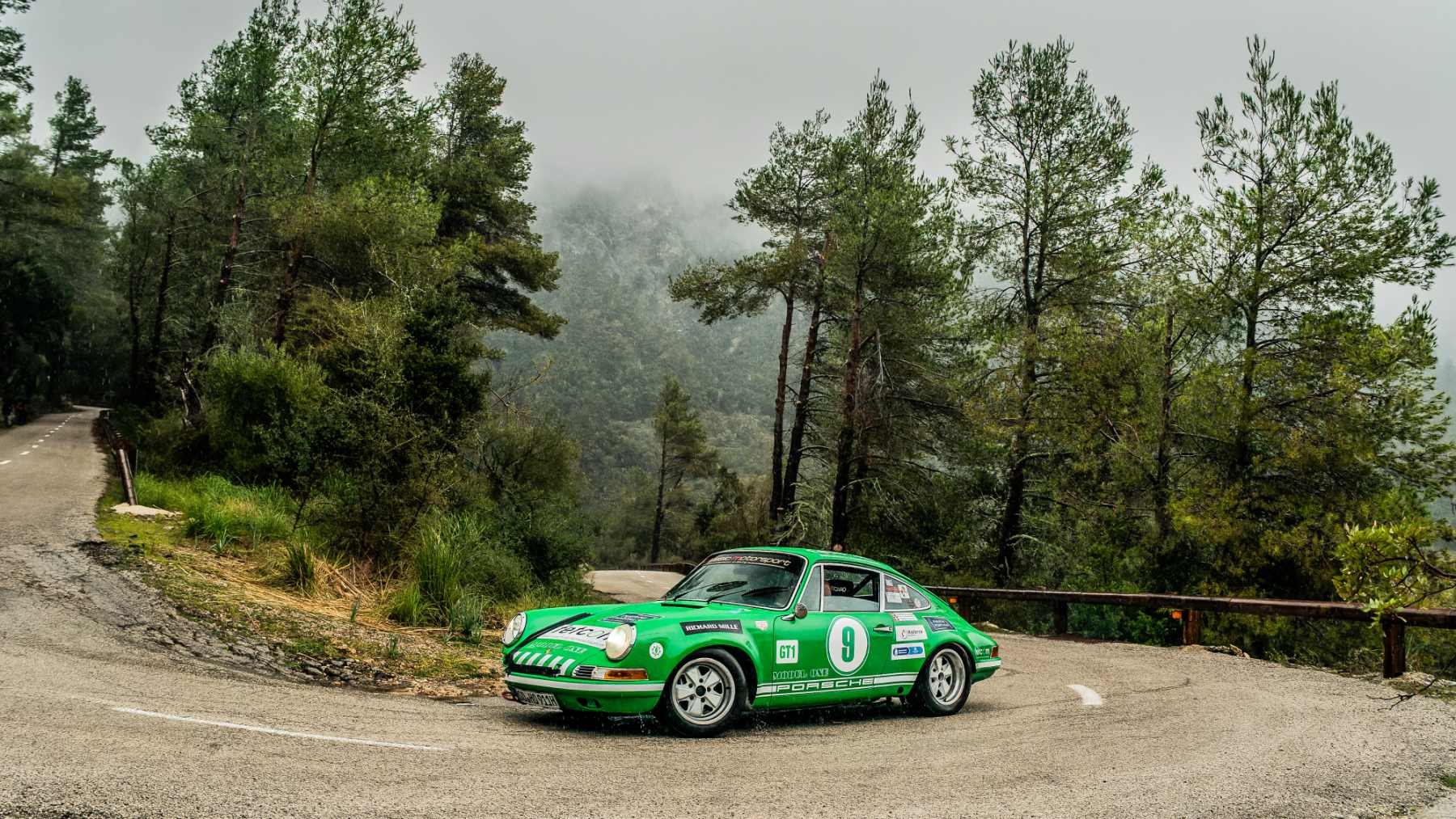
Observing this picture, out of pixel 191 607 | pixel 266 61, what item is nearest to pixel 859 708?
pixel 191 607

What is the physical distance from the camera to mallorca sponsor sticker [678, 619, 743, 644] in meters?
7.44

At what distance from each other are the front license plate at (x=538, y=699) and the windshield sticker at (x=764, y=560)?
2311 millimetres

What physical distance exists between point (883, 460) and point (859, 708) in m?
20.4

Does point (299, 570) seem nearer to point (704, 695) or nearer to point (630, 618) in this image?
point (630, 618)

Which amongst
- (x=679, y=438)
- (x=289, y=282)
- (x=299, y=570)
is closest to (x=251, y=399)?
(x=289, y=282)

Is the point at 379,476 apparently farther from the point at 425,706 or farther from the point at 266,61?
the point at 266,61

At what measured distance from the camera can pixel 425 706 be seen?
8062 mm

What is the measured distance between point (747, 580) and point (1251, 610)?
8956 millimetres

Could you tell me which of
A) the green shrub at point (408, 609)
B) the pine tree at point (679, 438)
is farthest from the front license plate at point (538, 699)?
the pine tree at point (679, 438)

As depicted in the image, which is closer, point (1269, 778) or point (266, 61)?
point (1269, 778)

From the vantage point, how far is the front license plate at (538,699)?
23.7 ft

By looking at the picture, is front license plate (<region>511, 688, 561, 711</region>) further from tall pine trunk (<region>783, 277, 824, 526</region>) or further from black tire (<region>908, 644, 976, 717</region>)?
tall pine trunk (<region>783, 277, 824, 526</region>)

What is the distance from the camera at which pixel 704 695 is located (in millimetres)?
7453

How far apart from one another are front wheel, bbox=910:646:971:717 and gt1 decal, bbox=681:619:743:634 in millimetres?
2314
